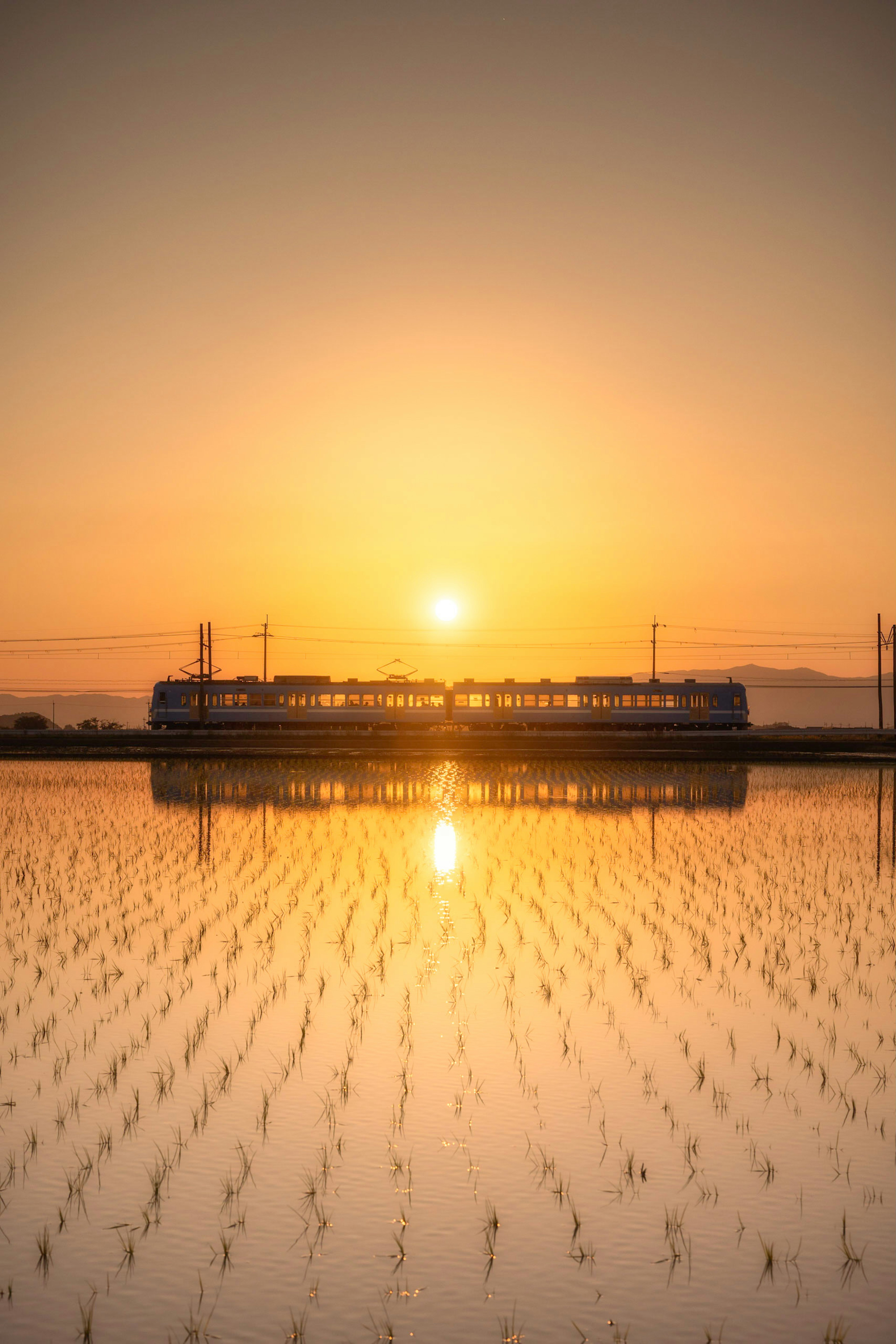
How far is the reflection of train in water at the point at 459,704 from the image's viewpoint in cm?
5956

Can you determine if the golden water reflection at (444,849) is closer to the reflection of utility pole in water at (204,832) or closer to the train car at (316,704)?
the reflection of utility pole in water at (204,832)

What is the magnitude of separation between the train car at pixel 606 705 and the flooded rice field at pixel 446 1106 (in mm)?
43662

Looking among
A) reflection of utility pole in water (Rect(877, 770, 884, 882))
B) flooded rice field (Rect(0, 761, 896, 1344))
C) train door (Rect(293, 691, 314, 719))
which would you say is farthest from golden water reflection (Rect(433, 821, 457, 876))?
train door (Rect(293, 691, 314, 719))

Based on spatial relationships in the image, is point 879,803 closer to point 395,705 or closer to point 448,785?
point 448,785

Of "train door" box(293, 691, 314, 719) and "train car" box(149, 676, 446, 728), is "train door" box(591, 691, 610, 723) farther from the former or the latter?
"train door" box(293, 691, 314, 719)

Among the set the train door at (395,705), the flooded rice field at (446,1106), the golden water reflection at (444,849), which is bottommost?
the flooded rice field at (446,1106)

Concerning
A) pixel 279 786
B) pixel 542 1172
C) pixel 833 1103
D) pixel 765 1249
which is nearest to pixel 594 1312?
pixel 765 1249

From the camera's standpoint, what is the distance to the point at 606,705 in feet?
196

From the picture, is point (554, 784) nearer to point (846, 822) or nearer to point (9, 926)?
point (846, 822)

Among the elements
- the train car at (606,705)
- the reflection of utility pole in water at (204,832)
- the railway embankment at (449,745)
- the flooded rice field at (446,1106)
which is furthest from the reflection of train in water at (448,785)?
the train car at (606,705)

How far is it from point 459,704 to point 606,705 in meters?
7.86

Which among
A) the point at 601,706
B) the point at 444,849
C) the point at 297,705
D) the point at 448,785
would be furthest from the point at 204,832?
the point at 601,706

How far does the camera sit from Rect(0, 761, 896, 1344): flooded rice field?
15.4 feet

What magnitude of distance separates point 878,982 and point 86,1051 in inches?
264
